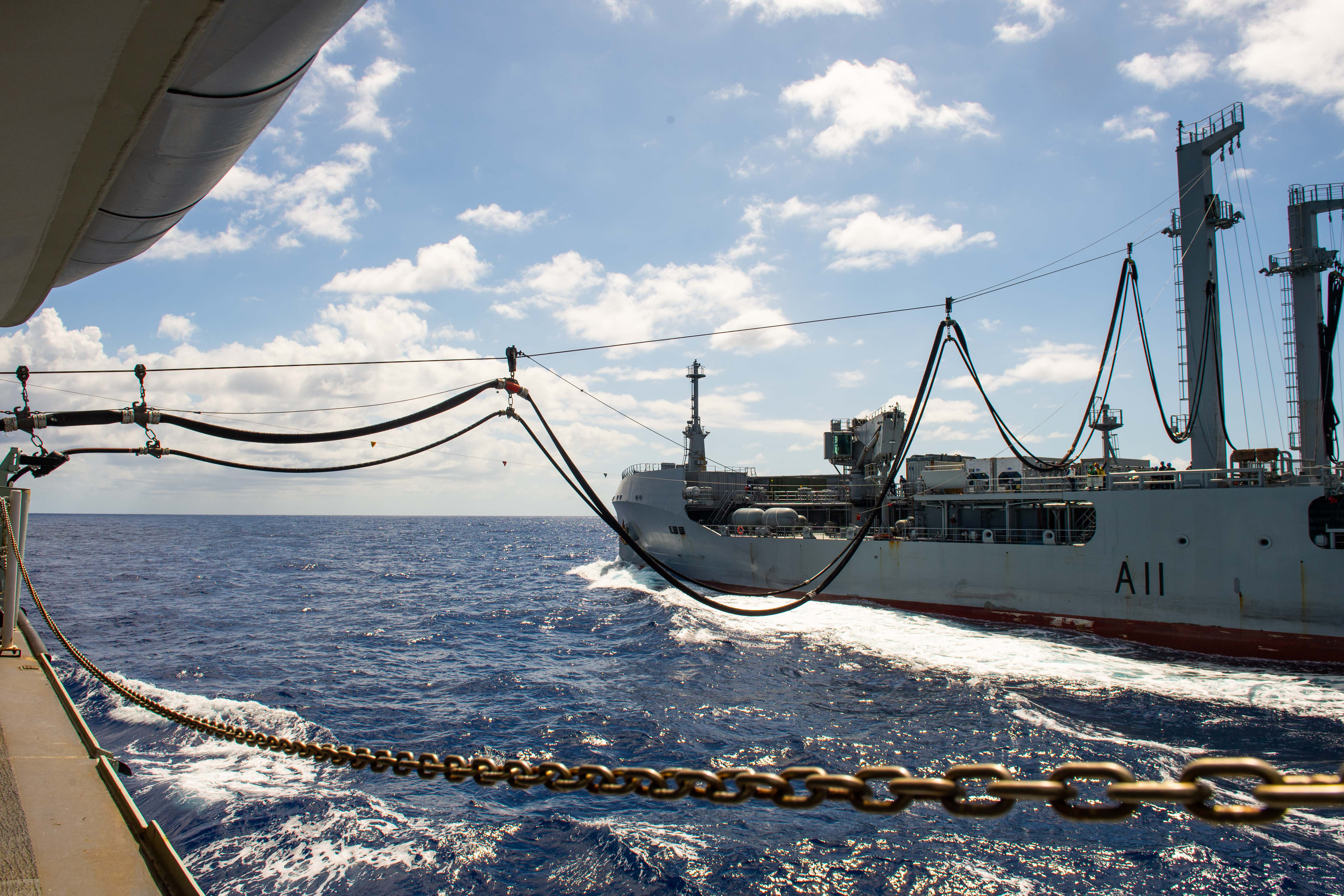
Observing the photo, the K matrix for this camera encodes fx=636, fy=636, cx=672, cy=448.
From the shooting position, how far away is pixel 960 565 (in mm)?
23656

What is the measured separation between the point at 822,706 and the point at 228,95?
561 inches

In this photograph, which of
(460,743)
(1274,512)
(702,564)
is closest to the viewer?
(460,743)

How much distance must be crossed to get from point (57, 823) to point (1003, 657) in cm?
1985

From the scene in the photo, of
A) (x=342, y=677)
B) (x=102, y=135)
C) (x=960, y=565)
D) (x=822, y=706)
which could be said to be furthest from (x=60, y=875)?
(x=960, y=565)

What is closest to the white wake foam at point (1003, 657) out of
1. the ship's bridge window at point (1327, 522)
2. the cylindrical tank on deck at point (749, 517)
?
the ship's bridge window at point (1327, 522)

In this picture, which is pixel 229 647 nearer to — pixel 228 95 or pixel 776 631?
pixel 776 631

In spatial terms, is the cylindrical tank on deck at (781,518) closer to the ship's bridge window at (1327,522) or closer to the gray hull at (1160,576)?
the gray hull at (1160,576)

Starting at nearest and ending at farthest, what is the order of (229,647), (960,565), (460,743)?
(460,743) → (229,647) → (960,565)

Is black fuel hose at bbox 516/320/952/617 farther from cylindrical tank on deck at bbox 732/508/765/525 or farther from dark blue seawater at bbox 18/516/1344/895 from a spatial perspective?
cylindrical tank on deck at bbox 732/508/765/525

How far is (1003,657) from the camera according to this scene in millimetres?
18250

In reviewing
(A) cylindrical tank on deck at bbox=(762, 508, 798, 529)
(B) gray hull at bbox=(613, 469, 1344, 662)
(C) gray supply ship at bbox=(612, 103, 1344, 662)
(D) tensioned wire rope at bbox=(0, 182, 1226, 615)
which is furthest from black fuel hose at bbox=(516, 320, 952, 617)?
(A) cylindrical tank on deck at bbox=(762, 508, 798, 529)

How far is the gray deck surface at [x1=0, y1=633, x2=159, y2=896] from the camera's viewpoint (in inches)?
142

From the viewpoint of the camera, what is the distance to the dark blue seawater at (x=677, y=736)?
8.02 metres

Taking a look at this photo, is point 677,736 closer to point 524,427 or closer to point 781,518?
point 524,427
